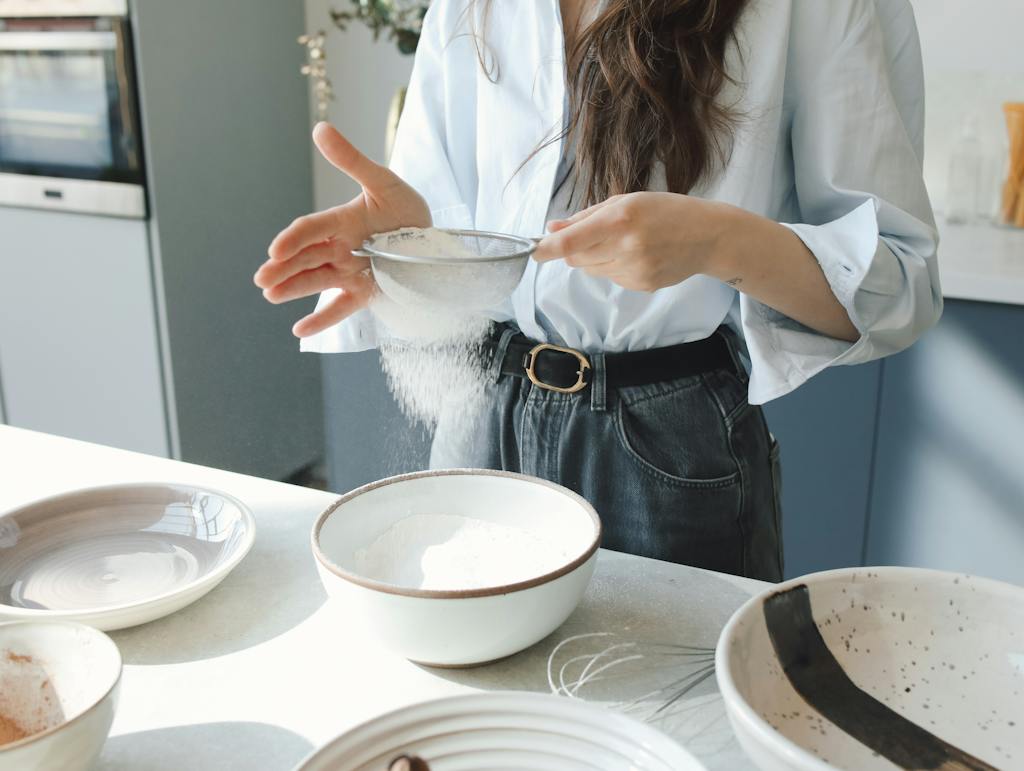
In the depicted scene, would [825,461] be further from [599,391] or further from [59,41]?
[59,41]

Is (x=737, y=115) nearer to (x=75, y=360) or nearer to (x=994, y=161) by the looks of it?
(x=994, y=161)

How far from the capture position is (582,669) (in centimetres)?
77

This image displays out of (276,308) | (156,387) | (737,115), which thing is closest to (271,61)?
(276,308)

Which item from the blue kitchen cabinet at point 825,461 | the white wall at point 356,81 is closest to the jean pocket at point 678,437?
the blue kitchen cabinet at point 825,461

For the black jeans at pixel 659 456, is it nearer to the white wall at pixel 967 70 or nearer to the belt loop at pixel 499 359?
the belt loop at pixel 499 359

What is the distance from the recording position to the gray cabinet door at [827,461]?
6.35ft

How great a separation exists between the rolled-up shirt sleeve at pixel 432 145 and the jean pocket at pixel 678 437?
13.2 inches

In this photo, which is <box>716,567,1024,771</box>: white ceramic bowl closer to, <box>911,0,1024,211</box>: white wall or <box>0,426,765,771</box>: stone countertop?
<box>0,426,765,771</box>: stone countertop

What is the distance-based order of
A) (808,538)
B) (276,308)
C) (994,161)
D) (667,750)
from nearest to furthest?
(667,750) < (808,538) < (994,161) < (276,308)

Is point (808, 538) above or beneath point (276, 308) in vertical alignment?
beneath

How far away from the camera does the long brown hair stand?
105 centimetres

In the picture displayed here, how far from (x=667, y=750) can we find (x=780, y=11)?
766mm

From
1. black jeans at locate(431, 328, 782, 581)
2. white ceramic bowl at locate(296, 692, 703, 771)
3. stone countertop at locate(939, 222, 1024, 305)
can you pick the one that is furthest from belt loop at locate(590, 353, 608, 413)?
stone countertop at locate(939, 222, 1024, 305)

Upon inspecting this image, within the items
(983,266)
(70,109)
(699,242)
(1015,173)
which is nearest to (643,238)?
(699,242)
